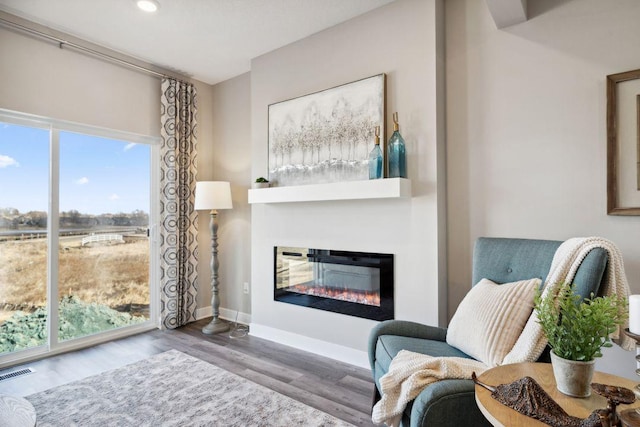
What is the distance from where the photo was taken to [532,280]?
1708 millimetres

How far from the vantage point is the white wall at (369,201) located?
2.50 meters

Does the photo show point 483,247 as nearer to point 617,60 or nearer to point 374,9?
point 617,60

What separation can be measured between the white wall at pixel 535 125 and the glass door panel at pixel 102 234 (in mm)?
3044

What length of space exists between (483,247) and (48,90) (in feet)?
11.7

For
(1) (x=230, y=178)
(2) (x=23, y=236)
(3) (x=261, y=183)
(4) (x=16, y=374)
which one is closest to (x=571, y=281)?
(3) (x=261, y=183)

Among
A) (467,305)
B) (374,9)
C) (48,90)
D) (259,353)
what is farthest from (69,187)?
(467,305)

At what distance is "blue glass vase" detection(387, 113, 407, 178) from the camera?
2.55m

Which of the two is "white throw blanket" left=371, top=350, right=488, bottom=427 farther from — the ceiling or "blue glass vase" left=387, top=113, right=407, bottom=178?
the ceiling

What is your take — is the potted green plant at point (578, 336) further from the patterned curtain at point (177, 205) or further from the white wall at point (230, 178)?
the patterned curtain at point (177, 205)

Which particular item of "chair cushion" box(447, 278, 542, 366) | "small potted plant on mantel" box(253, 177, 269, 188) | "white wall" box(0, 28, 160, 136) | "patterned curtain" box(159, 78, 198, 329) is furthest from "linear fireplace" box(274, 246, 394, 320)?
"white wall" box(0, 28, 160, 136)

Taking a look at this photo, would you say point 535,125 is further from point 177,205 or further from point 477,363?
point 177,205

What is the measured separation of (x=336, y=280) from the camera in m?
3.01

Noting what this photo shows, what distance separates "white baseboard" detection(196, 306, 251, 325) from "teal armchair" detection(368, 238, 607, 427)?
2.27 m

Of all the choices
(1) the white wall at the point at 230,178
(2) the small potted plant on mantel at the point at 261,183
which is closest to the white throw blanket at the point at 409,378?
(2) the small potted plant on mantel at the point at 261,183
